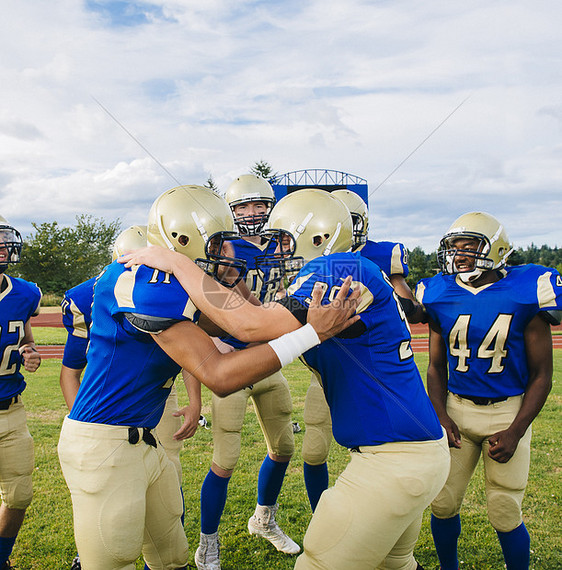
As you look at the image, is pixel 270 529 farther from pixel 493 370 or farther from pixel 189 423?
pixel 493 370

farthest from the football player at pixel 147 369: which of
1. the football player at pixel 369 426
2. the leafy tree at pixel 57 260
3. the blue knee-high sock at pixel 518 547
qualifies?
the leafy tree at pixel 57 260

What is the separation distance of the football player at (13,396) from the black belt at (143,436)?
1.33 meters

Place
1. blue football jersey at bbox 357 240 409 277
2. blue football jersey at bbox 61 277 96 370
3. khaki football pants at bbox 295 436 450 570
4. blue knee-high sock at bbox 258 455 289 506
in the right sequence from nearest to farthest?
1. khaki football pants at bbox 295 436 450 570
2. blue football jersey at bbox 61 277 96 370
3. blue knee-high sock at bbox 258 455 289 506
4. blue football jersey at bbox 357 240 409 277

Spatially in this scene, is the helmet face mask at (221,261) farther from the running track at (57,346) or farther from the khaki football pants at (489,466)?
the running track at (57,346)

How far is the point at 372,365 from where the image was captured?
2.11 meters

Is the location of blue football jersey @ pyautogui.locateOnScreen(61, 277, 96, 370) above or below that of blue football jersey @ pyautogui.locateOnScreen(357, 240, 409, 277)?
below

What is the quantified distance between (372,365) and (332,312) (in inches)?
13.1

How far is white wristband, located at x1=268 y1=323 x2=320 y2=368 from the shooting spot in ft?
6.43

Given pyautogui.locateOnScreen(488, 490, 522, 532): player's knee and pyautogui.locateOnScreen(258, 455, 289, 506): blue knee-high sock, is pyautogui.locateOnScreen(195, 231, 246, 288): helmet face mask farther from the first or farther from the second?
pyautogui.locateOnScreen(488, 490, 522, 532): player's knee

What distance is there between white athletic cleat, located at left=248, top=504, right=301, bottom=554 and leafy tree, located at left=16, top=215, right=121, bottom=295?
104 ft

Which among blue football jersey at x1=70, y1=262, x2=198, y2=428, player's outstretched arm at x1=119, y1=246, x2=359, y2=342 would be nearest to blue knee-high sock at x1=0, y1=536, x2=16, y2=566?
blue football jersey at x1=70, y1=262, x2=198, y2=428

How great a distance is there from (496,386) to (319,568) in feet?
5.29

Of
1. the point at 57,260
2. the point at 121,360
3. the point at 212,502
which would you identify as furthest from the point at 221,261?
the point at 57,260

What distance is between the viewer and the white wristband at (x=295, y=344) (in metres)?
1.96
